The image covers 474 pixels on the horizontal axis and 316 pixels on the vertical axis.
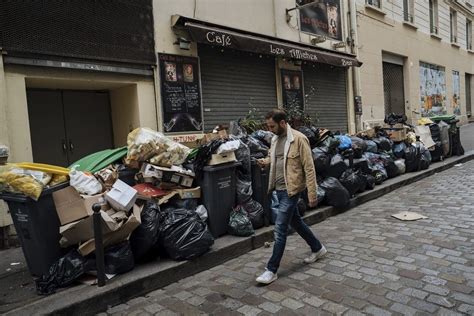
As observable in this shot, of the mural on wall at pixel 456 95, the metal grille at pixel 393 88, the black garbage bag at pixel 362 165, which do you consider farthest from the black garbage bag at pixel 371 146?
the mural on wall at pixel 456 95

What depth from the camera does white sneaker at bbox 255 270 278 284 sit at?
12.6ft

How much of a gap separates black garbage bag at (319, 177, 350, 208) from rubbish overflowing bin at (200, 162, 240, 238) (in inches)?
80.2

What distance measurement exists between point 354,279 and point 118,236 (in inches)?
92.0

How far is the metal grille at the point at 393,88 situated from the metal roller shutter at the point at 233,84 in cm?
746

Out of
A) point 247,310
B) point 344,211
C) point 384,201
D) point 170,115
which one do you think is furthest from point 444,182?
point 247,310

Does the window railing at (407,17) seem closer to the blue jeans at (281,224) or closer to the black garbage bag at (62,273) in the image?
the blue jeans at (281,224)

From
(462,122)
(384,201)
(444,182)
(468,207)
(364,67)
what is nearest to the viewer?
(468,207)

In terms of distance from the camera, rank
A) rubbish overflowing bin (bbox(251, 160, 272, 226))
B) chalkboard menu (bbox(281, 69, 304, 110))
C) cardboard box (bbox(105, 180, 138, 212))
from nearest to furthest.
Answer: cardboard box (bbox(105, 180, 138, 212)) → rubbish overflowing bin (bbox(251, 160, 272, 226)) → chalkboard menu (bbox(281, 69, 304, 110))

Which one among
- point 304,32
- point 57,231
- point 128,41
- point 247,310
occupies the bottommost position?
point 247,310

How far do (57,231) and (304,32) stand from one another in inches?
353

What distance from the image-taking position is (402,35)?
1568 cm

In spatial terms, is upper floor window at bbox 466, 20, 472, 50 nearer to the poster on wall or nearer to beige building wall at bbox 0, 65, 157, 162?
the poster on wall

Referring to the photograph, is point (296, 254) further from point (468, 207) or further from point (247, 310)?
point (468, 207)

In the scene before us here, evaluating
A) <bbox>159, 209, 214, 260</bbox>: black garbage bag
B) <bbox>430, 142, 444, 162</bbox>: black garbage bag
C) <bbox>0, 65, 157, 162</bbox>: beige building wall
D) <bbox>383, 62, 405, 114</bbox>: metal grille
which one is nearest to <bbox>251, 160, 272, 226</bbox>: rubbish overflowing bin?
<bbox>159, 209, 214, 260</bbox>: black garbage bag
